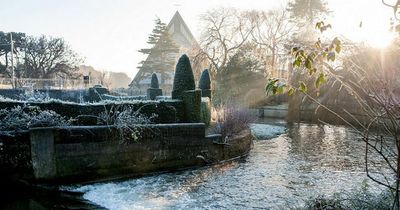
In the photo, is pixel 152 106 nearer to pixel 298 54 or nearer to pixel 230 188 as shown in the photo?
pixel 230 188

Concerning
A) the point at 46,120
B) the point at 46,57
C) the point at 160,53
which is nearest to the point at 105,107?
the point at 46,120

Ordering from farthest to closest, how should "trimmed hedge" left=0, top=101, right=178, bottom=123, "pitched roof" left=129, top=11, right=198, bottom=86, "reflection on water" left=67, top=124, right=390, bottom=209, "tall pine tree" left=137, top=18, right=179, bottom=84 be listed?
"pitched roof" left=129, top=11, right=198, bottom=86, "tall pine tree" left=137, top=18, right=179, bottom=84, "trimmed hedge" left=0, top=101, right=178, bottom=123, "reflection on water" left=67, top=124, right=390, bottom=209

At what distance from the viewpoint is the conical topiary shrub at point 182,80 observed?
10383mm

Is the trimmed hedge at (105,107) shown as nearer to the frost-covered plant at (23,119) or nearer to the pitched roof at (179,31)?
the frost-covered plant at (23,119)

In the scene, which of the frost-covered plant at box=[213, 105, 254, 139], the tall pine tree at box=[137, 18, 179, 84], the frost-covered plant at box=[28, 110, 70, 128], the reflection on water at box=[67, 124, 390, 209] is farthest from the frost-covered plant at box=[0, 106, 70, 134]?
the tall pine tree at box=[137, 18, 179, 84]

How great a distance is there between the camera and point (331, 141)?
12438 millimetres

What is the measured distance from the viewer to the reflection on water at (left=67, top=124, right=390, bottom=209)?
5809mm

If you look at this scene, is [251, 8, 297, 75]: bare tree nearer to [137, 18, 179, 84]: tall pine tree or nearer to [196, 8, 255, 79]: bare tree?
[196, 8, 255, 79]: bare tree

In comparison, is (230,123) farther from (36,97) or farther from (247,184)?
(36,97)

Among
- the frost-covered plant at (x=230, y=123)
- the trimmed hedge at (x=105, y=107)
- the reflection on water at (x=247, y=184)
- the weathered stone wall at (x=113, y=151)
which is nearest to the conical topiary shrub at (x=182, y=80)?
the trimmed hedge at (x=105, y=107)

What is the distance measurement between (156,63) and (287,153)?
2560 centimetres

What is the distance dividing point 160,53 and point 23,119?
27.5 m

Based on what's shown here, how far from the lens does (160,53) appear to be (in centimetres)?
3388

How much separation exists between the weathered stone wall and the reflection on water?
458 millimetres
